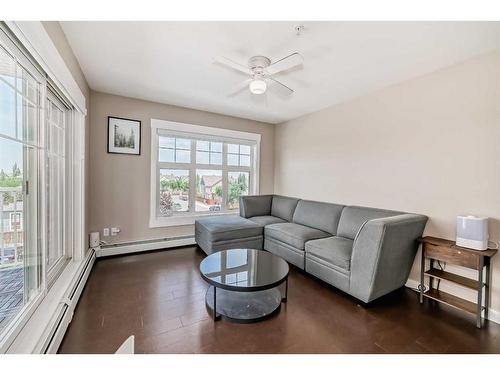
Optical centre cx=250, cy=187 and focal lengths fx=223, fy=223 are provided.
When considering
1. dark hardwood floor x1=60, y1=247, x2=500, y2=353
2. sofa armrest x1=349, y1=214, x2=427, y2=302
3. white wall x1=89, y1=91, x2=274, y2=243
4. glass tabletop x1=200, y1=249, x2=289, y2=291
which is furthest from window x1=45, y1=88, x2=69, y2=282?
sofa armrest x1=349, y1=214, x2=427, y2=302

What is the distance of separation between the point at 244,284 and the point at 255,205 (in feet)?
7.97

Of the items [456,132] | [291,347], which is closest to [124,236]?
[291,347]

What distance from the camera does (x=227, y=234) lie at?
124 inches

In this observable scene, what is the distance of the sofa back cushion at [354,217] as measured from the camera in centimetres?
271

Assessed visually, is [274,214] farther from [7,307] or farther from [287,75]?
[7,307]

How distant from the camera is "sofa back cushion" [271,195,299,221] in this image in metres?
3.93

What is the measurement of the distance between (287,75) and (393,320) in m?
2.58

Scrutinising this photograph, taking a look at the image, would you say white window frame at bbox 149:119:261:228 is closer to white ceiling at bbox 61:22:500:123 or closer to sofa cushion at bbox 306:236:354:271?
A: white ceiling at bbox 61:22:500:123

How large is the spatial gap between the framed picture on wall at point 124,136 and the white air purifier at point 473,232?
4.00m

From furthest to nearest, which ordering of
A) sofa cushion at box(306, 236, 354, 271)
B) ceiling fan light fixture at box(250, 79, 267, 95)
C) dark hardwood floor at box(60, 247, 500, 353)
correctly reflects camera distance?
sofa cushion at box(306, 236, 354, 271)
ceiling fan light fixture at box(250, 79, 267, 95)
dark hardwood floor at box(60, 247, 500, 353)

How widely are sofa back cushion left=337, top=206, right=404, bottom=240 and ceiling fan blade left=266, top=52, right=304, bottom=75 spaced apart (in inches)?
76.9

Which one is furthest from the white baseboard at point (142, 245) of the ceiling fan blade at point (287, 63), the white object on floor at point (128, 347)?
the ceiling fan blade at point (287, 63)

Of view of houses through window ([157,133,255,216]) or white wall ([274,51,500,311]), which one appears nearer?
white wall ([274,51,500,311])

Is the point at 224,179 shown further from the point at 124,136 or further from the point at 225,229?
the point at 124,136
